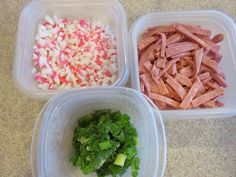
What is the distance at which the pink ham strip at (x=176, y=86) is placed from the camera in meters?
0.84

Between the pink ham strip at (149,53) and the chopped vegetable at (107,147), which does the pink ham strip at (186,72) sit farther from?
the chopped vegetable at (107,147)

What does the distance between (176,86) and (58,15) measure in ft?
1.40

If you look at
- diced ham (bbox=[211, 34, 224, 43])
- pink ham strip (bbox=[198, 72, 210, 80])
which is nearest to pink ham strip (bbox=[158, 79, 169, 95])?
pink ham strip (bbox=[198, 72, 210, 80])

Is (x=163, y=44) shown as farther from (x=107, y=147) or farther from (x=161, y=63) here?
(x=107, y=147)

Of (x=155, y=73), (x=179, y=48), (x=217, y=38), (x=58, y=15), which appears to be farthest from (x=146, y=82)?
(x=58, y=15)

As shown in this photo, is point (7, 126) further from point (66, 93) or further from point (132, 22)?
point (132, 22)

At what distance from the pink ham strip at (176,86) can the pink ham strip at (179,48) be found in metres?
0.07

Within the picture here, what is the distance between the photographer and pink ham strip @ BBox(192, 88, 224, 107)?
0.83m

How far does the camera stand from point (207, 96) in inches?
32.9

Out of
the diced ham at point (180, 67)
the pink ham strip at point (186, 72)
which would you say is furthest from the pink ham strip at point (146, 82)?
the pink ham strip at point (186, 72)

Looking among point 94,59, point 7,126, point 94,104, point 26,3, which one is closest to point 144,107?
point 94,104

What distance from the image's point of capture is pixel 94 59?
35.7 inches

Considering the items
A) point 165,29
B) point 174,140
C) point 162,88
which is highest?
point 165,29

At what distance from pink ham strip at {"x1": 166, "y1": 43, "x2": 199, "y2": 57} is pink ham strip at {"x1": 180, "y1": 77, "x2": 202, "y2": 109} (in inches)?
3.7
